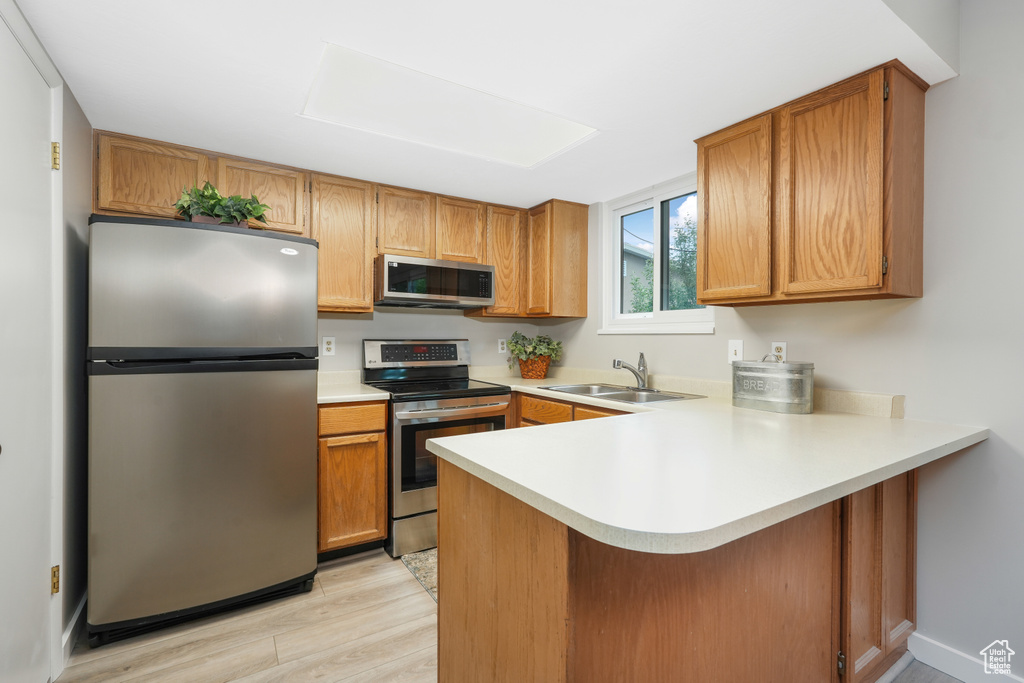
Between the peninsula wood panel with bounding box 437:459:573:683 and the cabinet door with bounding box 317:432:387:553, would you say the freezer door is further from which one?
the peninsula wood panel with bounding box 437:459:573:683

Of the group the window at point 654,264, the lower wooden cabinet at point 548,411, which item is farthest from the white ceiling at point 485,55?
the lower wooden cabinet at point 548,411

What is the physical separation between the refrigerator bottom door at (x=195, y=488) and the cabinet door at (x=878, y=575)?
2069 mm

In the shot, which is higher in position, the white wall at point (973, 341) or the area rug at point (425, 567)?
the white wall at point (973, 341)

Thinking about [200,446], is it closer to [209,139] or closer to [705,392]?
[209,139]

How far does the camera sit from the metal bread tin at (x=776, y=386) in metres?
1.84

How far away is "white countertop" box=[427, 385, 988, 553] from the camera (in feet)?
2.47

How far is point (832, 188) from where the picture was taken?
1.71m

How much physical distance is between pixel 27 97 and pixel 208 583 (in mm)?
1810

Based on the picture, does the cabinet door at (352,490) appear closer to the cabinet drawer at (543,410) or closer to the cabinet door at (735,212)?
the cabinet drawer at (543,410)

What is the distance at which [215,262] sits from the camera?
6.23 feet

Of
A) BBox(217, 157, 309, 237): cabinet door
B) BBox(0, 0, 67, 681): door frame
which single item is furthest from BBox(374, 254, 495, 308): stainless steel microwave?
BBox(0, 0, 67, 681): door frame

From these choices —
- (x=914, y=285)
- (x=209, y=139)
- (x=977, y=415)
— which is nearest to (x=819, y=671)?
(x=977, y=415)

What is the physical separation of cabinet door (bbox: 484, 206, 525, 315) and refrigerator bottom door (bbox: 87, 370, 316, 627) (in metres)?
1.52

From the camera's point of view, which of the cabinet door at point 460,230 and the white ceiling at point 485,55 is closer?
the white ceiling at point 485,55
